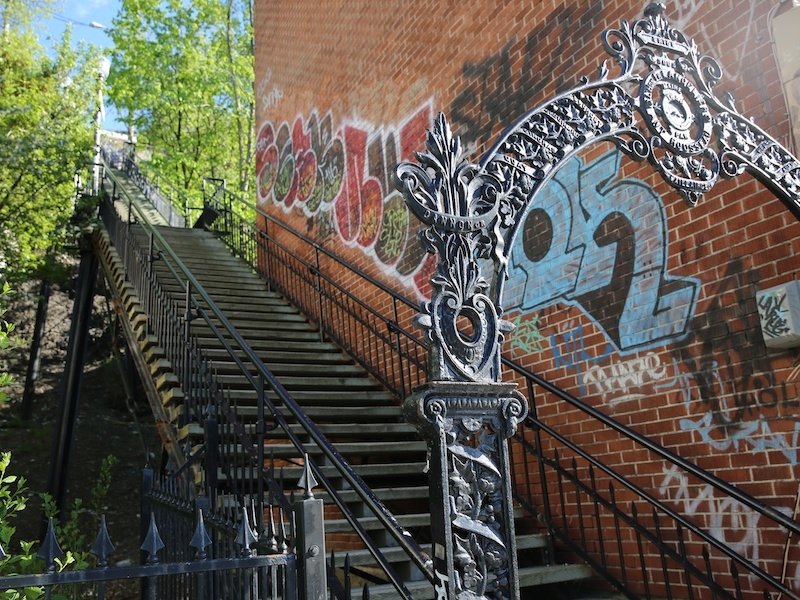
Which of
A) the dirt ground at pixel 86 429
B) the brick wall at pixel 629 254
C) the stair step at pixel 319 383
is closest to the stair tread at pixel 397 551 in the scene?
the brick wall at pixel 629 254

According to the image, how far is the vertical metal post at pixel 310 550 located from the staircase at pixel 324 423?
89 cm

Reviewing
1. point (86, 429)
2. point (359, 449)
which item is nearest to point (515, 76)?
point (359, 449)

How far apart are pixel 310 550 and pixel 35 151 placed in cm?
1128

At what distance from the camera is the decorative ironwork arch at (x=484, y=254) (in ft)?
8.11

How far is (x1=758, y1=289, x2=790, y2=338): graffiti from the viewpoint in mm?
3893

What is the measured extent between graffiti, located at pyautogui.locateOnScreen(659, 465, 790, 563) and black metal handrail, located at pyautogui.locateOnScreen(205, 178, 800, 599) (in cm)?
4

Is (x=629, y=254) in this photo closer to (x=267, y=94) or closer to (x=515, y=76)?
(x=515, y=76)

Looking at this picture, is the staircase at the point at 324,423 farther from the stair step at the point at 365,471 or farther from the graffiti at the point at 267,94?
the graffiti at the point at 267,94

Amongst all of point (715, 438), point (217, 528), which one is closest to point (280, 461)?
point (217, 528)

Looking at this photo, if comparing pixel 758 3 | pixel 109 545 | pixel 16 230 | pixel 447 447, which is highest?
pixel 16 230

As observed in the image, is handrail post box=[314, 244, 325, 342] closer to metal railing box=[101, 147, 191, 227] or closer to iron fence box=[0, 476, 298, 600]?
iron fence box=[0, 476, 298, 600]

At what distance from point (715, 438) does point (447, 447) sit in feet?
8.01

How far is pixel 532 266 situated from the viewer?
5.80m

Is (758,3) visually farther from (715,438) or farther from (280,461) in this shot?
(280,461)
